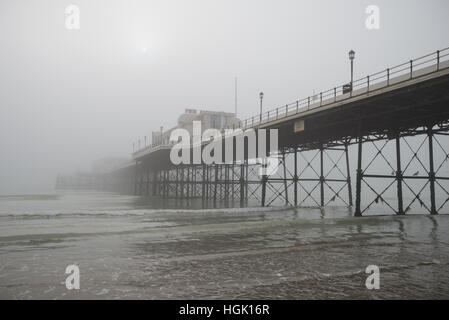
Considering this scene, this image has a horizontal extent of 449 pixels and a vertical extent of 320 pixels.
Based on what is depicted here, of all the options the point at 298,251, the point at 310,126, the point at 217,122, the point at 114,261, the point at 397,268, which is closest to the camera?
the point at 397,268

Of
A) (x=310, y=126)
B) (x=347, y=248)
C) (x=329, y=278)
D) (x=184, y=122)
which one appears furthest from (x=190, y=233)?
(x=184, y=122)

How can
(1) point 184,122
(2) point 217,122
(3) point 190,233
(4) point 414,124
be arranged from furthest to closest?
(1) point 184,122, (2) point 217,122, (4) point 414,124, (3) point 190,233

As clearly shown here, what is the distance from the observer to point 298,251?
29.7 feet

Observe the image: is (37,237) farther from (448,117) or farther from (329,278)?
(448,117)

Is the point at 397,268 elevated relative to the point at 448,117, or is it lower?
lower

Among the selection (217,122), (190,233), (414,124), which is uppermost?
(217,122)

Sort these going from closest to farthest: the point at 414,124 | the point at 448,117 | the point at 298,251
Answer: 1. the point at 298,251
2. the point at 448,117
3. the point at 414,124
